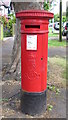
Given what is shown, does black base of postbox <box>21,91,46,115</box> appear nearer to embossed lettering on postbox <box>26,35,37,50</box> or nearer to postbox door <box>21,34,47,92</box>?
postbox door <box>21,34,47,92</box>

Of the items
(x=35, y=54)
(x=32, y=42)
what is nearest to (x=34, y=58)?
(x=35, y=54)

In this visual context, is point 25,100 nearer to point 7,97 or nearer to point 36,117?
point 36,117

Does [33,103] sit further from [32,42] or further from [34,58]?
[32,42]

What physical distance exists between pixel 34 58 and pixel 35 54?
0.24ft

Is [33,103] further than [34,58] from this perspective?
Yes

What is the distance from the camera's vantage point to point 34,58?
3791 millimetres

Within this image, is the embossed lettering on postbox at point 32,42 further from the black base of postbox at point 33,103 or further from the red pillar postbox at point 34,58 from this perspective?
the black base of postbox at point 33,103

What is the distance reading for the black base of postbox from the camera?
12.8ft

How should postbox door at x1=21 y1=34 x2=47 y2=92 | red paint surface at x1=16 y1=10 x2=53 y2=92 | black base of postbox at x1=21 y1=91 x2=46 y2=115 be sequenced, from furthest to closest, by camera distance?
black base of postbox at x1=21 y1=91 x2=46 y2=115, postbox door at x1=21 y1=34 x2=47 y2=92, red paint surface at x1=16 y1=10 x2=53 y2=92

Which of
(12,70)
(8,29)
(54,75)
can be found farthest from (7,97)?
(8,29)

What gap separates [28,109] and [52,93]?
3.94 feet

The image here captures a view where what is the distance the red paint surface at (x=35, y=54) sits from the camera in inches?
144

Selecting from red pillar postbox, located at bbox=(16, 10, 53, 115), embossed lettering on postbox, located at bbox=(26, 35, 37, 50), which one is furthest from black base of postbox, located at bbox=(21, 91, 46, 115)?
embossed lettering on postbox, located at bbox=(26, 35, 37, 50)

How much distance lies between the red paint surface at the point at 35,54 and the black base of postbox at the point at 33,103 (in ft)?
0.30
